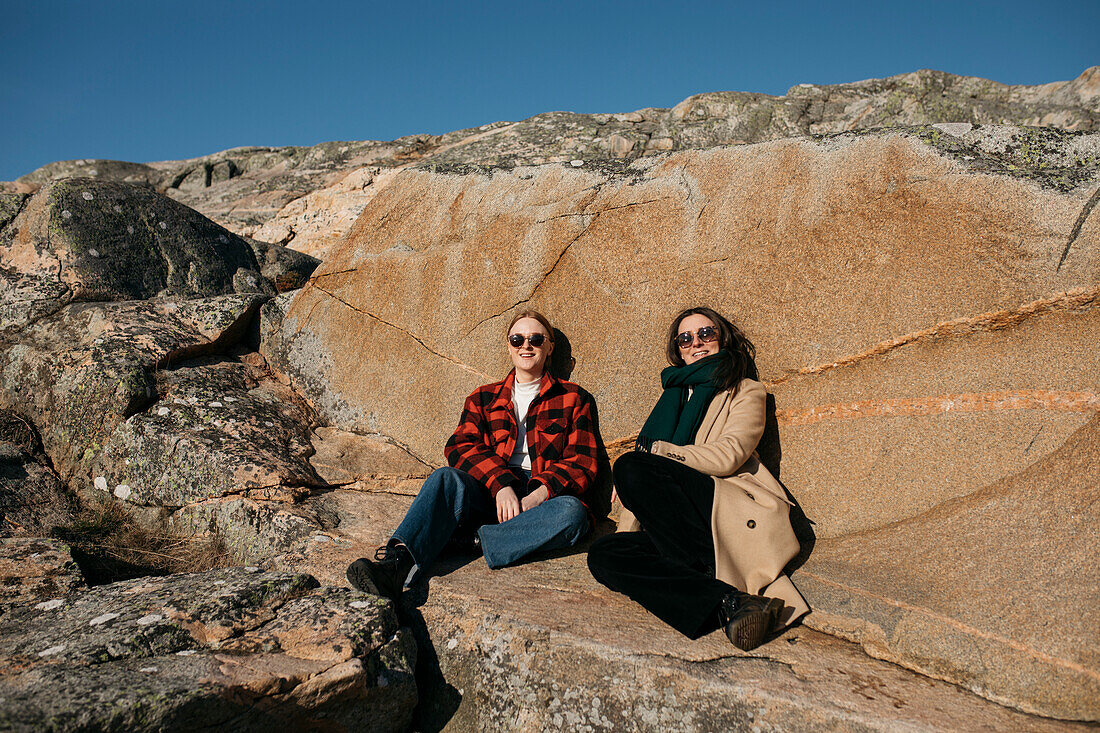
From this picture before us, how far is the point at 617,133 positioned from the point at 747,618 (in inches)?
266

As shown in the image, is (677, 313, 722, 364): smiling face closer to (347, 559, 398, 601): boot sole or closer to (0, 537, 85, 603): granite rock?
(347, 559, 398, 601): boot sole

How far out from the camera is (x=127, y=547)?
353cm

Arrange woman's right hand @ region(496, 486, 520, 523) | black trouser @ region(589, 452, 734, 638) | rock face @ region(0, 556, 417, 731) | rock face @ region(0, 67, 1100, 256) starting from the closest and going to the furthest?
1. rock face @ region(0, 556, 417, 731)
2. black trouser @ region(589, 452, 734, 638)
3. woman's right hand @ region(496, 486, 520, 523)
4. rock face @ region(0, 67, 1100, 256)

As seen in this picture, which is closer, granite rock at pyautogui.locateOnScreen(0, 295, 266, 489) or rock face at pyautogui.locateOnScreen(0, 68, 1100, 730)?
rock face at pyautogui.locateOnScreen(0, 68, 1100, 730)

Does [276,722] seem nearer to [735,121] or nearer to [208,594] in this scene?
[208,594]

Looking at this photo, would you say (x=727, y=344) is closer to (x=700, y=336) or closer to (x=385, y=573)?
(x=700, y=336)

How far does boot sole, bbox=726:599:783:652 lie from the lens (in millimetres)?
2359

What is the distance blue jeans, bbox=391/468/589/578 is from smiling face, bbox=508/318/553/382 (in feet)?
2.24

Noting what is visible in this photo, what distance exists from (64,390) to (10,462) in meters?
0.46

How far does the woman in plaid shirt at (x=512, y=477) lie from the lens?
2.94 meters

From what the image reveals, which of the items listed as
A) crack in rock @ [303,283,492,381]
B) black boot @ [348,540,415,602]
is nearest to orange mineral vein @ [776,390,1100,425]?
crack in rock @ [303,283,492,381]

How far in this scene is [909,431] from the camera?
10.0ft

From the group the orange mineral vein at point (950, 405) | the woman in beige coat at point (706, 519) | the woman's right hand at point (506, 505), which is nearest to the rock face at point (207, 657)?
the woman's right hand at point (506, 505)

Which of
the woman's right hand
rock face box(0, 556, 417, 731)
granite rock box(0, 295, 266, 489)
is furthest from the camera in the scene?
granite rock box(0, 295, 266, 489)
